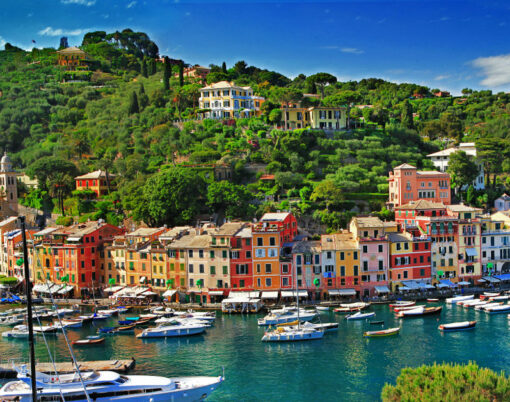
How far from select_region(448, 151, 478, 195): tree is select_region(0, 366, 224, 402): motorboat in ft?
185

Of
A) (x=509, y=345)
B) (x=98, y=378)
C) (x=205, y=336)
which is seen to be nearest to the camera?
(x=98, y=378)

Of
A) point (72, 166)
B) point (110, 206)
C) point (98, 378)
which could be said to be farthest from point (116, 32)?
point (98, 378)

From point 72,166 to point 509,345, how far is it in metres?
68.9

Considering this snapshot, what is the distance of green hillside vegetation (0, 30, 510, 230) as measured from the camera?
7250 centimetres

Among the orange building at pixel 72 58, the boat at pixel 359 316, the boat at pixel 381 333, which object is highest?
the orange building at pixel 72 58

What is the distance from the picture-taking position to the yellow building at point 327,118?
9325 centimetres

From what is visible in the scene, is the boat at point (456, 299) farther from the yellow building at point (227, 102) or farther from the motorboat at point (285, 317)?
the yellow building at point (227, 102)

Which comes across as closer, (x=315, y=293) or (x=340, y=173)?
(x=315, y=293)

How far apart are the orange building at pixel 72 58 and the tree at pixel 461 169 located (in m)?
110

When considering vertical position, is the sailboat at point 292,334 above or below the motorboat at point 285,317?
below

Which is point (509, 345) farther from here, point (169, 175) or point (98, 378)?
point (169, 175)

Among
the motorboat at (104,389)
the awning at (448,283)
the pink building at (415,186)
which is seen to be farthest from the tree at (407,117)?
the motorboat at (104,389)

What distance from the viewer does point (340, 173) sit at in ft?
253

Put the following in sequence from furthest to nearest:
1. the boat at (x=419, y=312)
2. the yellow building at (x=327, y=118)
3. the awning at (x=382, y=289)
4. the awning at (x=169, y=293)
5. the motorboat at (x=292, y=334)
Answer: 1. the yellow building at (x=327, y=118)
2. the awning at (x=169, y=293)
3. the awning at (x=382, y=289)
4. the boat at (x=419, y=312)
5. the motorboat at (x=292, y=334)
